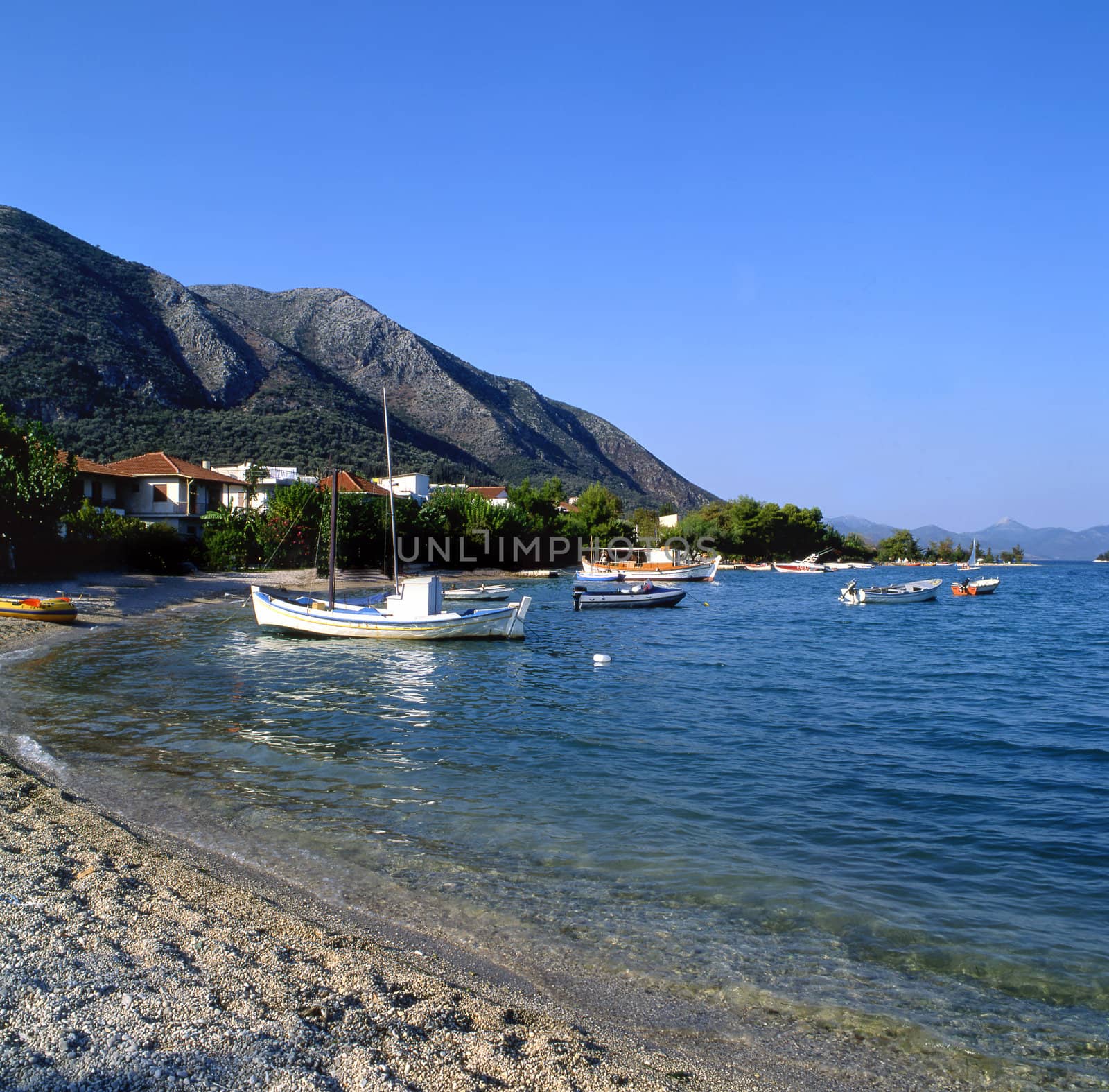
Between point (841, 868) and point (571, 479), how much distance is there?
174864 mm

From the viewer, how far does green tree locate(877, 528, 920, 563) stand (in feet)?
518

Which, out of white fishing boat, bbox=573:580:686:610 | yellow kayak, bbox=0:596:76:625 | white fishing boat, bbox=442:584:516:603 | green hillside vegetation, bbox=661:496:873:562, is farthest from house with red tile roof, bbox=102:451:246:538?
green hillside vegetation, bbox=661:496:873:562

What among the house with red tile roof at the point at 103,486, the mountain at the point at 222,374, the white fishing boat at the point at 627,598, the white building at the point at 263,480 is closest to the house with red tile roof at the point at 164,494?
the house with red tile roof at the point at 103,486

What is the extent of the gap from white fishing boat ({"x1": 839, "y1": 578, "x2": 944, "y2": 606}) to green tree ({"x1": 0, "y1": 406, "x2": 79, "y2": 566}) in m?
45.0

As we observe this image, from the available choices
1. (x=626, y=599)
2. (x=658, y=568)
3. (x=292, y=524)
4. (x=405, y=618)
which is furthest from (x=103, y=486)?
(x=658, y=568)

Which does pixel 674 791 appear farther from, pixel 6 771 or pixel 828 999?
pixel 6 771

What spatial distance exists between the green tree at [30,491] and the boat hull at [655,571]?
3839 cm

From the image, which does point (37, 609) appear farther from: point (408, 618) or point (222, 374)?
point (222, 374)

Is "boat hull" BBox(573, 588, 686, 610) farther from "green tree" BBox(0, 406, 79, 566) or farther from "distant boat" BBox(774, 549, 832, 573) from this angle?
"distant boat" BBox(774, 549, 832, 573)

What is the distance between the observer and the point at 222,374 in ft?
380

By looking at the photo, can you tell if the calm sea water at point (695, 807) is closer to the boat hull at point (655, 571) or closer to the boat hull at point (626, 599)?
the boat hull at point (626, 599)

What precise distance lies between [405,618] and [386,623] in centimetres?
66

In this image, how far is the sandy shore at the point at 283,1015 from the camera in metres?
4.39

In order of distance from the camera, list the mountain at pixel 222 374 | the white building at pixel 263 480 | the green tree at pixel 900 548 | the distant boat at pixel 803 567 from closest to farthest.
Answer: the white building at pixel 263 480, the mountain at pixel 222 374, the distant boat at pixel 803 567, the green tree at pixel 900 548
